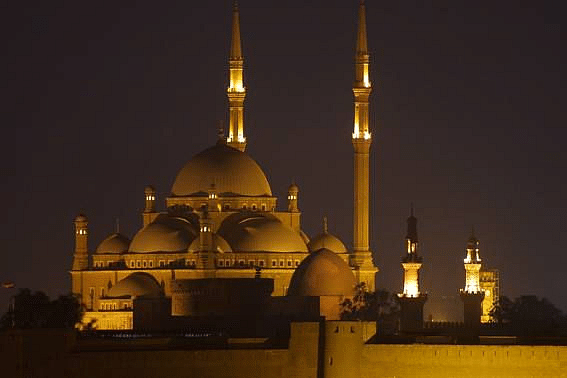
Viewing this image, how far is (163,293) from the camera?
14662 centimetres

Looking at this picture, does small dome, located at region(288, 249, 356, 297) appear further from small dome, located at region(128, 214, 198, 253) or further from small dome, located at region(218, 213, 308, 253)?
small dome, located at region(128, 214, 198, 253)

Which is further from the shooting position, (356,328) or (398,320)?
(398,320)

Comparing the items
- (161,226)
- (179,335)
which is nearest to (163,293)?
(161,226)

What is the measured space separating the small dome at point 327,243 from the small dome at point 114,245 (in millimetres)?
8916

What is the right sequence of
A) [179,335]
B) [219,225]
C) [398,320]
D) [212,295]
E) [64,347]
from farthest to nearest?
[219,225] → [398,320] → [212,295] → [179,335] → [64,347]

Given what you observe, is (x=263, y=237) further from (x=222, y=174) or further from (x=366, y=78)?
(x=366, y=78)

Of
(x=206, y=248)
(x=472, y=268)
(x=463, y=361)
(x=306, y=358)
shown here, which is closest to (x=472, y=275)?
(x=472, y=268)

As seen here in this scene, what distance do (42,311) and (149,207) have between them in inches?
829

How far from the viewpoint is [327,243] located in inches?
6063

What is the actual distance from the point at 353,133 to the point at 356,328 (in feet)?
160

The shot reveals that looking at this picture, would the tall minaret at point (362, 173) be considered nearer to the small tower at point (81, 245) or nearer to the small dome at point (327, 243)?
the small dome at point (327, 243)

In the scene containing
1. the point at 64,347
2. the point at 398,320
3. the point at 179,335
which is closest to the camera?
the point at 64,347

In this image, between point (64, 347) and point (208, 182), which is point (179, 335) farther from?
point (208, 182)

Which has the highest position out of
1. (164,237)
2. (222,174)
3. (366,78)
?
(366,78)
